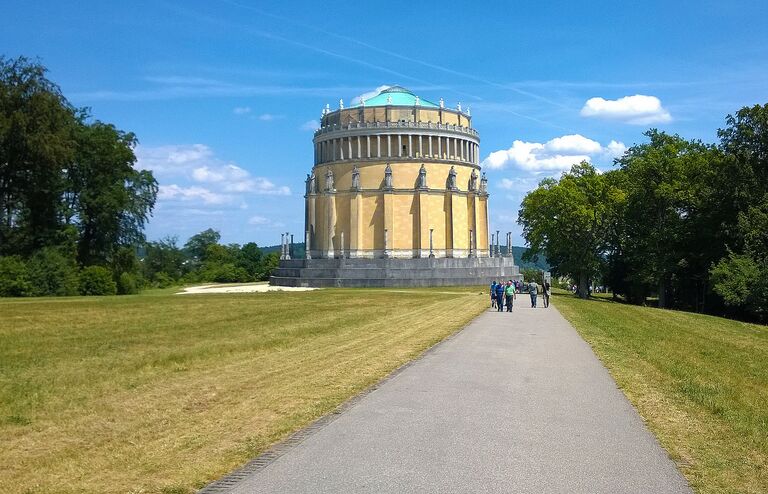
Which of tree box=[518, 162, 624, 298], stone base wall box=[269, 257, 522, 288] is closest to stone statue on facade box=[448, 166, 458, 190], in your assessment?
stone base wall box=[269, 257, 522, 288]

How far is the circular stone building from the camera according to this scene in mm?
73188

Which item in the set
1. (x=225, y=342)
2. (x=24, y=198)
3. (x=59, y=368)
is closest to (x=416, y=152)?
(x=24, y=198)

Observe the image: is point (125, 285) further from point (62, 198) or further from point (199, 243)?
point (199, 243)

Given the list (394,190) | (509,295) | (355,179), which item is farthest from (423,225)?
(509,295)

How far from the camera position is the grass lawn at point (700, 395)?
801 centimetres

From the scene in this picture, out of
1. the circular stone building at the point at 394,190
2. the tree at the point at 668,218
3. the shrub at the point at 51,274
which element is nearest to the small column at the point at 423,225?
the circular stone building at the point at 394,190

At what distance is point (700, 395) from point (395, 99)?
231 ft

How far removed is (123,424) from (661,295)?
5531 centimetres

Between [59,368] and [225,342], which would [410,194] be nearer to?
[225,342]

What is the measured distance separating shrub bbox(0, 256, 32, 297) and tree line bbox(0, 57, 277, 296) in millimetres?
69

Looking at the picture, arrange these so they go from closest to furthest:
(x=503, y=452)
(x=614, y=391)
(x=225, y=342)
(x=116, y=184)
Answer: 1. (x=503, y=452)
2. (x=614, y=391)
3. (x=225, y=342)
4. (x=116, y=184)

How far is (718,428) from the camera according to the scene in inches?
389

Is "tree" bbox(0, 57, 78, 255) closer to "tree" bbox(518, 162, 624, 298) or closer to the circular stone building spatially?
the circular stone building

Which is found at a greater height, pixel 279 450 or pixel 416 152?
pixel 416 152
